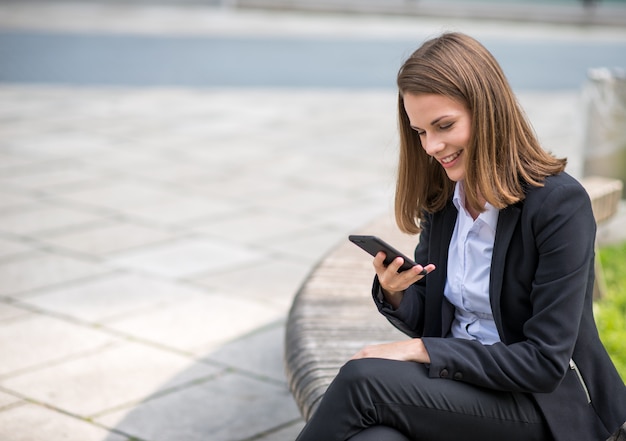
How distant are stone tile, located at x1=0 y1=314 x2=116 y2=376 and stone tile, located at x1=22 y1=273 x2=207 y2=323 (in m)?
0.16

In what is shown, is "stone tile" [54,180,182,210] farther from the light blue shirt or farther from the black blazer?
the black blazer

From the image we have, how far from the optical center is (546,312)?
237 centimetres

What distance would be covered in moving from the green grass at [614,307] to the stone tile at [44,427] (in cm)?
223

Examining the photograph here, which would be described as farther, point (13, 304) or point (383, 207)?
point (383, 207)

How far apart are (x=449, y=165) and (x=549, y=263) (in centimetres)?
36

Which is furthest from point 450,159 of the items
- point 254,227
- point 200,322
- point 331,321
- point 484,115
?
point 254,227

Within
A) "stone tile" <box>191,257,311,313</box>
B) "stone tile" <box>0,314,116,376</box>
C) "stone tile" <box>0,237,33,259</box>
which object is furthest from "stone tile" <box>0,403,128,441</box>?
"stone tile" <box>0,237,33,259</box>

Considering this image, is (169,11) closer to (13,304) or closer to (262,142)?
(262,142)

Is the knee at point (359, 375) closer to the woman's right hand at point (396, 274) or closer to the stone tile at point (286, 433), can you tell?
the woman's right hand at point (396, 274)

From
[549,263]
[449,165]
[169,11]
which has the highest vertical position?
[449,165]

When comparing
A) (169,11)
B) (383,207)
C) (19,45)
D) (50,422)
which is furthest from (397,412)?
(169,11)

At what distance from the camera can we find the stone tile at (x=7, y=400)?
12.6 feet

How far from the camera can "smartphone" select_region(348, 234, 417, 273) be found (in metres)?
2.53

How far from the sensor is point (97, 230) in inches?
252
